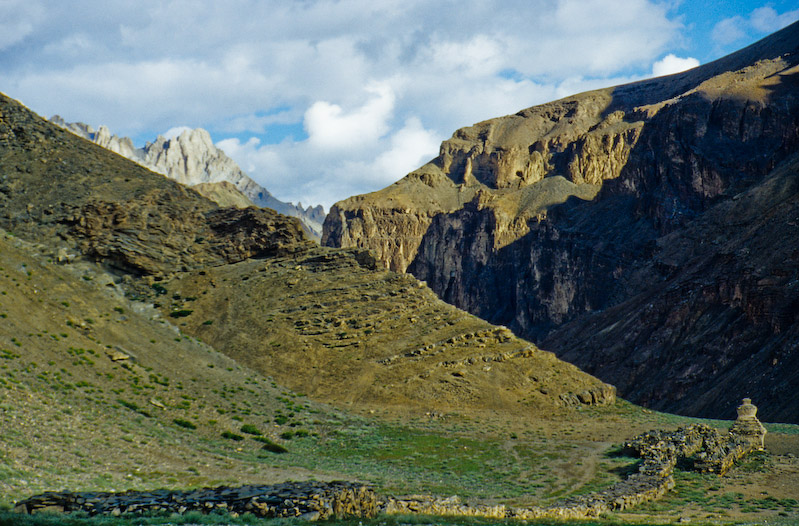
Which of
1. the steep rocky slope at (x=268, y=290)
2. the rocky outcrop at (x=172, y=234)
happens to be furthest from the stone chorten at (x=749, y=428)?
the rocky outcrop at (x=172, y=234)

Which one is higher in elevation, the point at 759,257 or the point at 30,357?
the point at 759,257

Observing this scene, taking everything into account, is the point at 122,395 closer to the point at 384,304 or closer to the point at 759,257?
the point at 384,304

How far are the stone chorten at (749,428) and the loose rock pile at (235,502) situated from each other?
30.6 metres

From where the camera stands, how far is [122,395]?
134ft

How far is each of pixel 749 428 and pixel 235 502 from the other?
35.5m

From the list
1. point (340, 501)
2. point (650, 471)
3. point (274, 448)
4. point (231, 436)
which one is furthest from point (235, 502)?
point (650, 471)

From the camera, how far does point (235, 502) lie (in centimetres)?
2069

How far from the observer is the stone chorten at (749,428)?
4478 cm

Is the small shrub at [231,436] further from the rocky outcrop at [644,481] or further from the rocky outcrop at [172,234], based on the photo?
the rocky outcrop at [172,234]

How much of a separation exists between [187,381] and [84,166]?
124 feet

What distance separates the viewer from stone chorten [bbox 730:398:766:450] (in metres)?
44.8

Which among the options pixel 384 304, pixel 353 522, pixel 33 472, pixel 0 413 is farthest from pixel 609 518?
pixel 384 304

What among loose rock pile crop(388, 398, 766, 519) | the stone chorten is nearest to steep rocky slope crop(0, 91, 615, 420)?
loose rock pile crop(388, 398, 766, 519)

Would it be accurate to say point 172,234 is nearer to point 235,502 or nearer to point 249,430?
point 249,430
